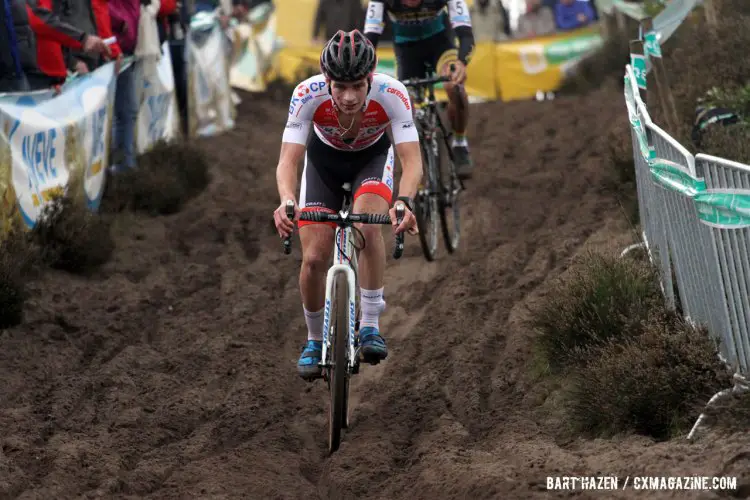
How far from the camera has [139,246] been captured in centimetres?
1088

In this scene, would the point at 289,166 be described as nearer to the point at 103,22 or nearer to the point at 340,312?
the point at 340,312

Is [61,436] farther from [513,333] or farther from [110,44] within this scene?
[110,44]

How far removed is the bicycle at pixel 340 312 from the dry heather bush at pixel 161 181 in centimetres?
570

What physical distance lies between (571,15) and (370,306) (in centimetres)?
1586

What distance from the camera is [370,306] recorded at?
6.82m

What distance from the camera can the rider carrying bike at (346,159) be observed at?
6402 millimetres

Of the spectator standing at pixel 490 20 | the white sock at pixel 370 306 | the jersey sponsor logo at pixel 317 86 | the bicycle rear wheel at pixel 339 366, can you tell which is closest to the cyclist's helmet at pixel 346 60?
the jersey sponsor logo at pixel 317 86

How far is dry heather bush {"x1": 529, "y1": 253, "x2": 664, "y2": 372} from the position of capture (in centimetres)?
684

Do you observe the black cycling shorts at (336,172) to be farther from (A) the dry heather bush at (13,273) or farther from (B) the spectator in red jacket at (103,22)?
(B) the spectator in red jacket at (103,22)

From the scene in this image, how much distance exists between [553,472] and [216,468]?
6.15 ft

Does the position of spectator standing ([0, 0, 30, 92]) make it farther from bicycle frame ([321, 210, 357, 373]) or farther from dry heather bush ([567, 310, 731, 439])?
dry heather bush ([567, 310, 731, 439])

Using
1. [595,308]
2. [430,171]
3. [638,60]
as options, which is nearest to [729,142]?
[638,60]

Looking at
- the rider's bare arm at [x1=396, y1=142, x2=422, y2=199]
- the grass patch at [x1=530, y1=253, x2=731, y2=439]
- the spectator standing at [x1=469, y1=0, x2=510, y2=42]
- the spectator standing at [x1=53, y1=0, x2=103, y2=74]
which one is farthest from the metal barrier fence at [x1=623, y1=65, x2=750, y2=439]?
the spectator standing at [x1=469, y1=0, x2=510, y2=42]

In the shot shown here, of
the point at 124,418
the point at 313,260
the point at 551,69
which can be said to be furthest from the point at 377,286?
the point at 551,69
